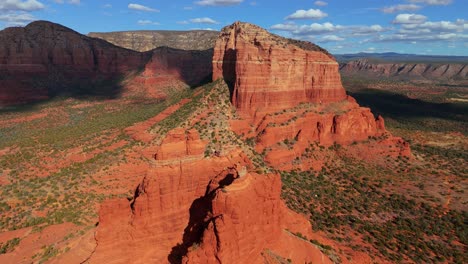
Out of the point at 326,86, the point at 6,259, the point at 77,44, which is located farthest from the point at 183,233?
the point at 77,44

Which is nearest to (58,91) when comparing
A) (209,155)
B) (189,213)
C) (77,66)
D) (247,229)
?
(77,66)

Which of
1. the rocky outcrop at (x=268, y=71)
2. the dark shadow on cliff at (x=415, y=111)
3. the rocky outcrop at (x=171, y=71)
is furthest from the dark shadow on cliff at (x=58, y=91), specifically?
the dark shadow on cliff at (x=415, y=111)

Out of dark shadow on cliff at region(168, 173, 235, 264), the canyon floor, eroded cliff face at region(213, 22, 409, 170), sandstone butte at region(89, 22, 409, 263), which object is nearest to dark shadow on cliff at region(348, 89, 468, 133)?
the canyon floor

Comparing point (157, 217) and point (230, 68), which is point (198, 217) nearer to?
point (157, 217)

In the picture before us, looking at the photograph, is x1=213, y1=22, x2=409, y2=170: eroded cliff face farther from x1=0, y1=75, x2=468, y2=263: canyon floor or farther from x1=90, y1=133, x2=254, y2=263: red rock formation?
x1=90, y1=133, x2=254, y2=263: red rock formation

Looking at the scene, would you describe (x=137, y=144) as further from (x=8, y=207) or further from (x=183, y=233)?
(x=183, y=233)

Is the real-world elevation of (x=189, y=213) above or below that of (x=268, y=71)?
below

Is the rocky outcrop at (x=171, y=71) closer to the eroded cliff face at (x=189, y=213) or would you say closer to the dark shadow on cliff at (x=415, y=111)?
the dark shadow on cliff at (x=415, y=111)
